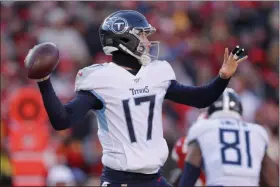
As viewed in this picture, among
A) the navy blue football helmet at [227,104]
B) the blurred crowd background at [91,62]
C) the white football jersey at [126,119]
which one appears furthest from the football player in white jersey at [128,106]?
the blurred crowd background at [91,62]

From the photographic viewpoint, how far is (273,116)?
12.0 m

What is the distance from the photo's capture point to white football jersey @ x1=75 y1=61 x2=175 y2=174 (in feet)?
17.1

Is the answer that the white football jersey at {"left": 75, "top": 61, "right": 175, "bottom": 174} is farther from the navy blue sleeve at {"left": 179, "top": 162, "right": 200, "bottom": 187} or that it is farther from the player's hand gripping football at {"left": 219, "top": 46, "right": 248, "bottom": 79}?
the navy blue sleeve at {"left": 179, "top": 162, "right": 200, "bottom": 187}

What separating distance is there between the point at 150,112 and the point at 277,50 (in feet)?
28.4

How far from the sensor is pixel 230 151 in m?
6.71

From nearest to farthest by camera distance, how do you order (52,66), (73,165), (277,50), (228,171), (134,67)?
1. (52,66)
2. (134,67)
3. (228,171)
4. (73,165)
5. (277,50)

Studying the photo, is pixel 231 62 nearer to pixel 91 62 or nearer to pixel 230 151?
pixel 230 151

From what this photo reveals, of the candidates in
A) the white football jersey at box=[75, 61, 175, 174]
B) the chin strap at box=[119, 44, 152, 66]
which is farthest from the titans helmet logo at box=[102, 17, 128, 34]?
the white football jersey at box=[75, 61, 175, 174]

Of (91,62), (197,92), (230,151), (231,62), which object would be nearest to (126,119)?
(197,92)

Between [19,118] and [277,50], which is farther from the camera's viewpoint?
[277,50]

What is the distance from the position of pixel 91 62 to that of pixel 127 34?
22.9 feet

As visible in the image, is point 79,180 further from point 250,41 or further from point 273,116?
point 250,41

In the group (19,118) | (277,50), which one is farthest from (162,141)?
(277,50)

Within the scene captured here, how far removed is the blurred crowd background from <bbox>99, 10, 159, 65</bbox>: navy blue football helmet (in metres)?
3.70
